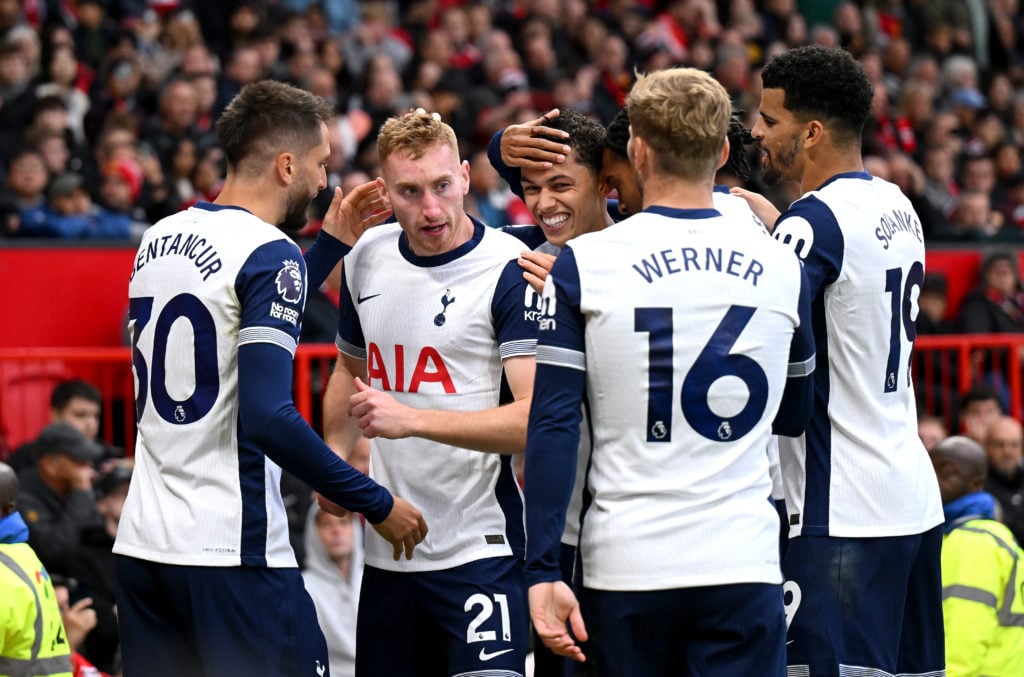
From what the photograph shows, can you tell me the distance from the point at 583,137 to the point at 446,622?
1814 millimetres

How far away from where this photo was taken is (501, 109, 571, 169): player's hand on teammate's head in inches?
214

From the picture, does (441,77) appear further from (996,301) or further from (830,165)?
(830,165)

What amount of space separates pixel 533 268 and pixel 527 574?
3.80 feet

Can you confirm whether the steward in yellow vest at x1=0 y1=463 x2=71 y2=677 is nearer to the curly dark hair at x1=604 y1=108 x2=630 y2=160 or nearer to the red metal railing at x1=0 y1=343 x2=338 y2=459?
the curly dark hair at x1=604 y1=108 x2=630 y2=160

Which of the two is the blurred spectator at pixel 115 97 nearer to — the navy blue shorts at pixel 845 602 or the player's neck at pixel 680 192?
the navy blue shorts at pixel 845 602

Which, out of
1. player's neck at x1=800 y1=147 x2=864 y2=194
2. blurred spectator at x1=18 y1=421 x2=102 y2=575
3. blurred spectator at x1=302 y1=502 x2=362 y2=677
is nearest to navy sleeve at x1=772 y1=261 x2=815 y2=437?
player's neck at x1=800 y1=147 x2=864 y2=194

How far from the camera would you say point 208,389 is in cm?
471

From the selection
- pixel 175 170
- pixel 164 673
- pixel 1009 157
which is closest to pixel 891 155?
pixel 1009 157

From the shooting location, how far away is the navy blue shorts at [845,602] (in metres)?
4.91

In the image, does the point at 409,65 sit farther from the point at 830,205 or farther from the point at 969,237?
the point at 830,205

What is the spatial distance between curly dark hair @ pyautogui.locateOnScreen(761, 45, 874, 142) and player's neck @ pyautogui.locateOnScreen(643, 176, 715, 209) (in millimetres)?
1021

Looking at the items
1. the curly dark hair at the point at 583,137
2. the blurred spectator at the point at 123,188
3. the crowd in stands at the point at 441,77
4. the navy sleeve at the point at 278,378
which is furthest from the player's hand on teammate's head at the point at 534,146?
the blurred spectator at the point at 123,188

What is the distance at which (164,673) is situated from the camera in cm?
475

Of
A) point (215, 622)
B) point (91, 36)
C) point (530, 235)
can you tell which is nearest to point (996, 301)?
point (91, 36)
